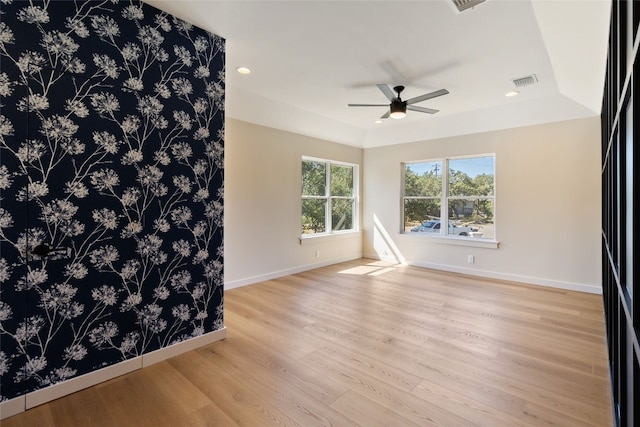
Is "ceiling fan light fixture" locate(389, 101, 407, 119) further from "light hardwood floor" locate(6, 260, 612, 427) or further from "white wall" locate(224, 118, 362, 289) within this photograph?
"light hardwood floor" locate(6, 260, 612, 427)

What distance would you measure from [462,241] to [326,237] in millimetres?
2429

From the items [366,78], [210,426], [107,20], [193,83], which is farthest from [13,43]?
[366,78]

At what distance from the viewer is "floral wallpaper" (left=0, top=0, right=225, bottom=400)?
1862 mm

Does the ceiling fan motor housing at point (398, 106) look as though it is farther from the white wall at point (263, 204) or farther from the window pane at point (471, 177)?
the window pane at point (471, 177)

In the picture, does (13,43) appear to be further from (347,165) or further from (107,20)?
(347,165)

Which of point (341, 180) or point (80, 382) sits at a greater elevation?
point (341, 180)

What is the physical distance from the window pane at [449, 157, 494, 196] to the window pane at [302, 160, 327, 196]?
7.73 ft

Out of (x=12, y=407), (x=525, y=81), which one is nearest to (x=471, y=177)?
(x=525, y=81)

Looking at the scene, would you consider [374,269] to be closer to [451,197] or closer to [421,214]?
[421,214]

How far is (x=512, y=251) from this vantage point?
5.00 metres

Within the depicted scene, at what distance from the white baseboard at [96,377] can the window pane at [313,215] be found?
122 inches

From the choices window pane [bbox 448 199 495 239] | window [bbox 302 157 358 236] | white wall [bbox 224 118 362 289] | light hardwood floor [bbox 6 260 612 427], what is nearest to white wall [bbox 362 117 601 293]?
window pane [bbox 448 199 495 239]

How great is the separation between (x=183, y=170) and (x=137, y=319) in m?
1.19

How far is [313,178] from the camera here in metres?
5.84
